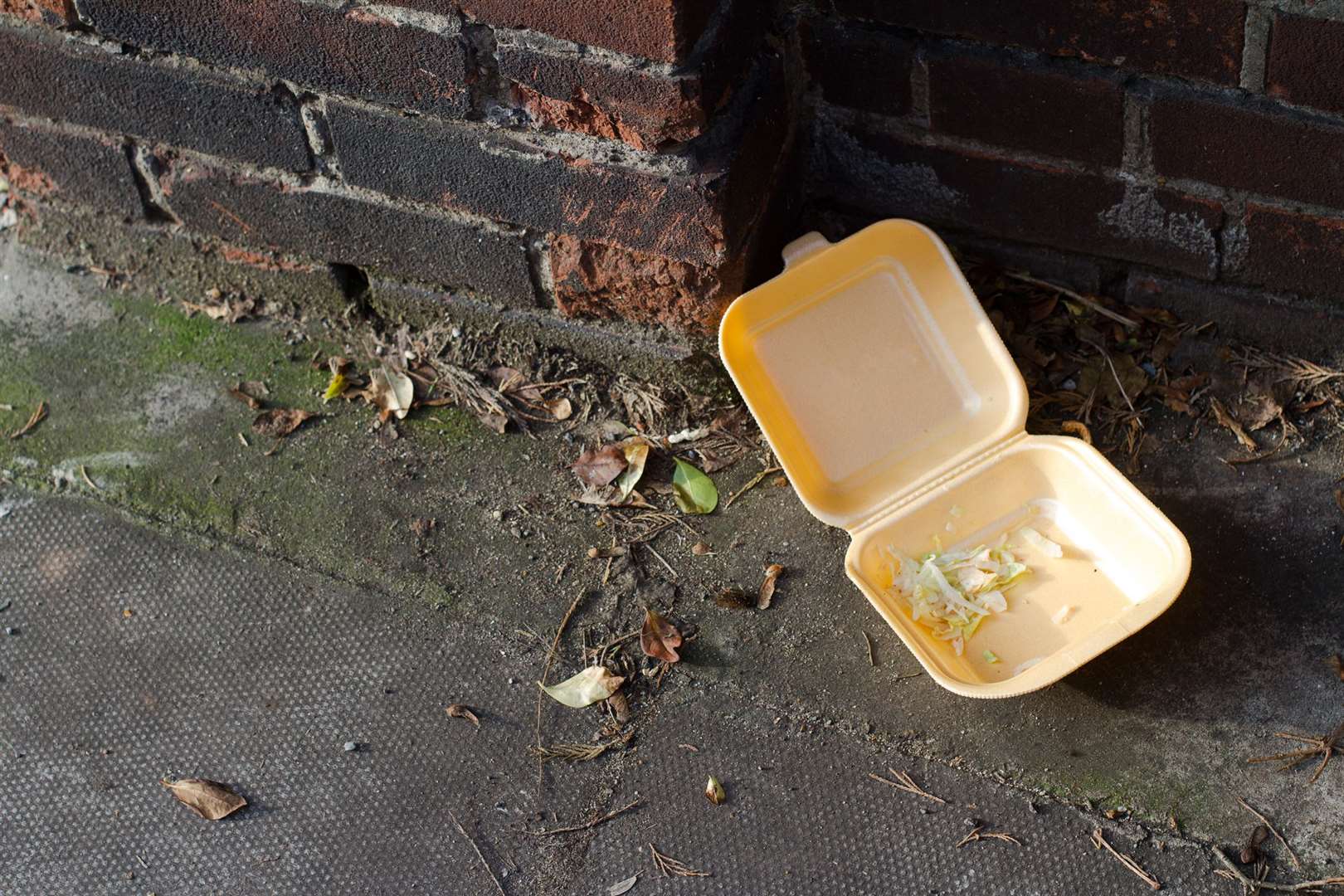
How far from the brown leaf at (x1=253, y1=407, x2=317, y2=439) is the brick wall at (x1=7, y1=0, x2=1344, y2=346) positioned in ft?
0.84

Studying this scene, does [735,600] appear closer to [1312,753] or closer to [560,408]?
[560,408]

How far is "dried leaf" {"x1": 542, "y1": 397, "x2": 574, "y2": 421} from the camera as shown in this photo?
2.13 meters

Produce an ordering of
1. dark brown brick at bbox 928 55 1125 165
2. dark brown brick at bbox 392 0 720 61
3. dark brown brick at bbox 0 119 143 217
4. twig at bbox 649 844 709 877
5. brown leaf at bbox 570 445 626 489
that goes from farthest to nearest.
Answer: dark brown brick at bbox 0 119 143 217 < brown leaf at bbox 570 445 626 489 < dark brown brick at bbox 928 55 1125 165 < twig at bbox 649 844 709 877 < dark brown brick at bbox 392 0 720 61

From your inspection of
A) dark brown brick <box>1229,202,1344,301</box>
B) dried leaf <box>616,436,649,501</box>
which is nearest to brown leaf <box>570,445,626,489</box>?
dried leaf <box>616,436,649,501</box>

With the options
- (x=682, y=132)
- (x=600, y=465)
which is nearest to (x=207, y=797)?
(x=600, y=465)

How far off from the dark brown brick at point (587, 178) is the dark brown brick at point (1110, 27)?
0.24 metres

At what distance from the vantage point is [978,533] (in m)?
1.95

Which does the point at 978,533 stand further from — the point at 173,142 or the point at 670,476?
the point at 173,142

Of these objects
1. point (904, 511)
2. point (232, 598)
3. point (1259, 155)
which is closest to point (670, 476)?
point (904, 511)

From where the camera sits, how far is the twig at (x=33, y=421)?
2178 mm

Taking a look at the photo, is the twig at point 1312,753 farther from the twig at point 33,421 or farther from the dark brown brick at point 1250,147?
the twig at point 33,421

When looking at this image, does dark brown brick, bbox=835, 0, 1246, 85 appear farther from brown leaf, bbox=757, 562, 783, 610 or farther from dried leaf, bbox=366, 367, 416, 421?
dried leaf, bbox=366, 367, 416, 421

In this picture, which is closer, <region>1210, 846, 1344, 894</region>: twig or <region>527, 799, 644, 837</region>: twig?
<region>1210, 846, 1344, 894</region>: twig

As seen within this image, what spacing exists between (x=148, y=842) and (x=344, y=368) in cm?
80
